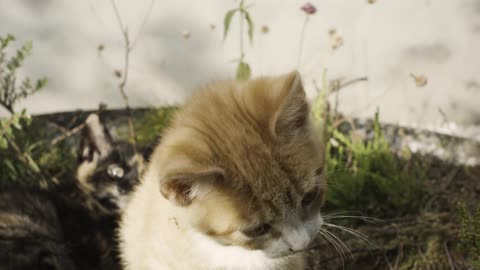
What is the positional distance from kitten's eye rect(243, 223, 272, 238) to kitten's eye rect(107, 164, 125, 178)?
44.2 inches

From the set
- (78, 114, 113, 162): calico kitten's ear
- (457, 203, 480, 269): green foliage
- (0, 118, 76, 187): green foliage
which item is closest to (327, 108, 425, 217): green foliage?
(457, 203, 480, 269): green foliage

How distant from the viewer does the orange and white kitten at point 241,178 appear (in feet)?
3.80

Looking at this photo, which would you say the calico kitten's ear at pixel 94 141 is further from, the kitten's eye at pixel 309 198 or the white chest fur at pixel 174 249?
the kitten's eye at pixel 309 198

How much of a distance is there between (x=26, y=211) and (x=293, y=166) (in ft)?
4.04

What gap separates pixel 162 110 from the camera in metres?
2.65

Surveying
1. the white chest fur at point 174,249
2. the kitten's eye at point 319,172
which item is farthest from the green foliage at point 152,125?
the kitten's eye at point 319,172

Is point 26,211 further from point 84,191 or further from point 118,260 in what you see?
point 118,260

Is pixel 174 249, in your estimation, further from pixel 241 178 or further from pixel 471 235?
pixel 471 235

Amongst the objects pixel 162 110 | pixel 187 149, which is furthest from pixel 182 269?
pixel 162 110

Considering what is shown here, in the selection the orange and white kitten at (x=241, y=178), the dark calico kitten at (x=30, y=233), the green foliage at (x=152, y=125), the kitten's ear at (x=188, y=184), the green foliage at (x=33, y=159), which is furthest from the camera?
the green foliage at (x=152, y=125)

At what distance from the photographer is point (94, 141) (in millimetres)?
2191

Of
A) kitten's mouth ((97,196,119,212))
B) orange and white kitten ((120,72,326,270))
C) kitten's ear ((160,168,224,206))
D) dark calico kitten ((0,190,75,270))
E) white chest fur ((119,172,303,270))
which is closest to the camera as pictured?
kitten's ear ((160,168,224,206))

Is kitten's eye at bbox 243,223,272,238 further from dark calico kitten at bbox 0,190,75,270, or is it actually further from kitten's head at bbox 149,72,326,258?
dark calico kitten at bbox 0,190,75,270

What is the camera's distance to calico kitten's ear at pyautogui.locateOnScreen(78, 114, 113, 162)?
217 centimetres
